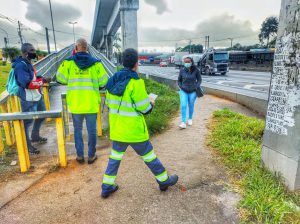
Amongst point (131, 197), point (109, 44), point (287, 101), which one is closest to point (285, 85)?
point (287, 101)

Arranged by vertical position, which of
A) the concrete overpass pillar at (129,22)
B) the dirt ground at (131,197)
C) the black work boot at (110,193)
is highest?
the concrete overpass pillar at (129,22)

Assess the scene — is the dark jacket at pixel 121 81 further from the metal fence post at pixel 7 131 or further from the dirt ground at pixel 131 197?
the metal fence post at pixel 7 131

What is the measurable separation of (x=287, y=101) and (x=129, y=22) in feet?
25.3

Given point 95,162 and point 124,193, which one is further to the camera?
point 95,162

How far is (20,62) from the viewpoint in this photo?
4148 millimetres

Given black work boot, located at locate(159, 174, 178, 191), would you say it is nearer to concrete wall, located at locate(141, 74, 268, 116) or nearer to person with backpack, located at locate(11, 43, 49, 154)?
person with backpack, located at locate(11, 43, 49, 154)

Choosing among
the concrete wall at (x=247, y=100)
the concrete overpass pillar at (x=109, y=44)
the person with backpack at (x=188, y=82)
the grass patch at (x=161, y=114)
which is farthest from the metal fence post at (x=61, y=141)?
the concrete overpass pillar at (x=109, y=44)

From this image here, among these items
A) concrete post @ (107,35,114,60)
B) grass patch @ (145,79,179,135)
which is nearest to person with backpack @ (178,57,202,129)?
grass patch @ (145,79,179,135)

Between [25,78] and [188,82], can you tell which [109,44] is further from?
[25,78]

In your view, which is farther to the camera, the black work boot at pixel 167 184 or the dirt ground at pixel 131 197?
the black work boot at pixel 167 184

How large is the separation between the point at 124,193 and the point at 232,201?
4.33ft

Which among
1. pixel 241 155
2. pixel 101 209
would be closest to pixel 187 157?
pixel 241 155

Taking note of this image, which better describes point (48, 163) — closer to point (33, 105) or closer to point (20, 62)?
point (33, 105)

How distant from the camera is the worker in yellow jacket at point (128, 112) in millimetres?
2887
